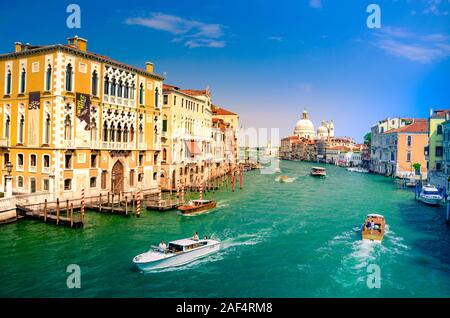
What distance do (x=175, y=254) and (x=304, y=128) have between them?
162m

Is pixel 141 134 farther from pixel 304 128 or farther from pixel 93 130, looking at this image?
pixel 304 128

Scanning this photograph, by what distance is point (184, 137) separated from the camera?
137 feet

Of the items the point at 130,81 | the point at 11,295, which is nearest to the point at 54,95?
the point at 130,81

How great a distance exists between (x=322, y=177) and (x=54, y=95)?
155 ft

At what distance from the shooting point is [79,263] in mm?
15922

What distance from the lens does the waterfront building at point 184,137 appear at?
127 ft

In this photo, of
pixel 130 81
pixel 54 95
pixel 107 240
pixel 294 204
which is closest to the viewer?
pixel 107 240

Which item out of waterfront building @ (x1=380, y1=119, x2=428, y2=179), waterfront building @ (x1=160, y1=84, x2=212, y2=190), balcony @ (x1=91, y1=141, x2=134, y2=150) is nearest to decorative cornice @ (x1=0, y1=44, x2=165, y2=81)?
balcony @ (x1=91, y1=141, x2=134, y2=150)

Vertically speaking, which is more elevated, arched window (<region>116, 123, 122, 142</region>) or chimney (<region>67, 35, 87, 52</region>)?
chimney (<region>67, 35, 87, 52</region>)

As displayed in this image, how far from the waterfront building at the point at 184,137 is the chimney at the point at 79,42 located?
458 inches

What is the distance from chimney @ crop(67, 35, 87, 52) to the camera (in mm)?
27267

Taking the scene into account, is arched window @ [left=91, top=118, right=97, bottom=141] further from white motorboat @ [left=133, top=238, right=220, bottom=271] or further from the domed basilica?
the domed basilica

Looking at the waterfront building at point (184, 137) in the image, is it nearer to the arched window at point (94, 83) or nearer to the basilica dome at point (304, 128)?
the arched window at point (94, 83)
